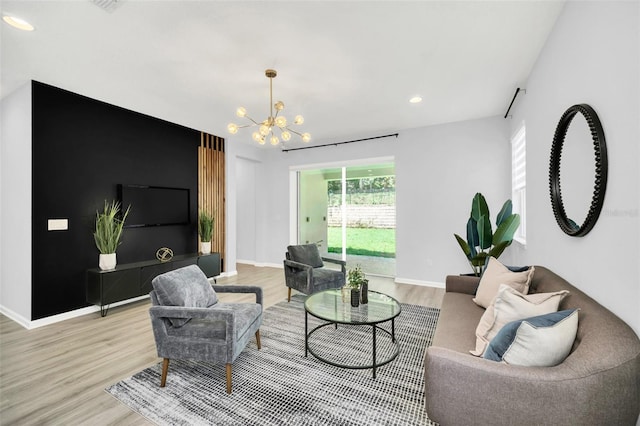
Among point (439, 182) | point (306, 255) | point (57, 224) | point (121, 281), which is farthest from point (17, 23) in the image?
point (439, 182)

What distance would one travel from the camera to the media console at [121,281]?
11.3 ft

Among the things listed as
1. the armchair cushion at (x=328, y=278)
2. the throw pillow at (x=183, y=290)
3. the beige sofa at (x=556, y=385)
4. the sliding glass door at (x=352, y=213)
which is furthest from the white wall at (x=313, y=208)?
the beige sofa at (x=556, y=385)

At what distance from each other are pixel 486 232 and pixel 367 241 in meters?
2.59

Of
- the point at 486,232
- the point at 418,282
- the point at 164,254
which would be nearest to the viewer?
the point at 486,232

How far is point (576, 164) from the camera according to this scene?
72.5 inches

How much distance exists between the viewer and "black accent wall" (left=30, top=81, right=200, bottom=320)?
3244 mm

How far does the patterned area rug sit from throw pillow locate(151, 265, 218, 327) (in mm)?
491

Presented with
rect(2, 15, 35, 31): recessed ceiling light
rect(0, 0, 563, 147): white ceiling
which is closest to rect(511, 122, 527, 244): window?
rect(0, 0, 563, 147): white ceiling

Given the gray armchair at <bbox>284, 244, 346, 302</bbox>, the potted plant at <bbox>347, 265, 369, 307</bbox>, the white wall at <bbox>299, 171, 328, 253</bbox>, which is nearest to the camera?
the potted plant at <bbox>347, 265, 369, 307</bbox>

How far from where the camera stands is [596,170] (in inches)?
60.5

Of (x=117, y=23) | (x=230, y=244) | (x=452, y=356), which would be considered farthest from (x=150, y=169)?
(x=452, y=356)

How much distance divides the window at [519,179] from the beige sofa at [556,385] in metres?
2.54

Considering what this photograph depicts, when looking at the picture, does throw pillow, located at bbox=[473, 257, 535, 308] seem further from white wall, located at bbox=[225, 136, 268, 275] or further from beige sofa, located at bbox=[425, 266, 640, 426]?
white wall, located at bbox=[225, 136, 268, 275]

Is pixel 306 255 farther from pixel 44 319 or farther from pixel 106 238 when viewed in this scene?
pixel 44 319
